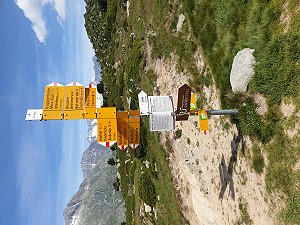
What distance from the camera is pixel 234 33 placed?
63.4 feet

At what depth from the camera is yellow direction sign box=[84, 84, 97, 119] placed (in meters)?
15.4

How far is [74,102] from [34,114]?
1.89m

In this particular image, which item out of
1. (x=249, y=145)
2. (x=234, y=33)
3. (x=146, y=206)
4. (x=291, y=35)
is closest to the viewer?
(x=291, y=35)

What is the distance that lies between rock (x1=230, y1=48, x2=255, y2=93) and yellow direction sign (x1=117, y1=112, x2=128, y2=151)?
640 centimetres

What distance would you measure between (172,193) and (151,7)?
19092mm

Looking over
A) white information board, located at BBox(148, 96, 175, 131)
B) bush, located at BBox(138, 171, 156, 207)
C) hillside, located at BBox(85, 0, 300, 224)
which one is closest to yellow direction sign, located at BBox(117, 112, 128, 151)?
white information board, located at BBox(148, 96, 175, 131)

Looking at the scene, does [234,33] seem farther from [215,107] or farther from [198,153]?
[198,153]

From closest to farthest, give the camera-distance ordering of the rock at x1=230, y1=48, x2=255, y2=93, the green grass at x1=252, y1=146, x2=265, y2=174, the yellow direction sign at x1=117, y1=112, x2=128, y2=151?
1. the yellow direction sign at x1=117, y1=112, x2=128, y2=151
2. the green grass at x1=252, y1=146, x2=265, y2=174
3. the rock at x1=230, y1=48, x2=255, y2=93

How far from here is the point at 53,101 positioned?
15461 mm

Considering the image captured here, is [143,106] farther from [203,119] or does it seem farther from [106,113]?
[203,119]

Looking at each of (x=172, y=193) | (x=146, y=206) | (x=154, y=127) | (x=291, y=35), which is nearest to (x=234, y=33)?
(x=291, y=35)

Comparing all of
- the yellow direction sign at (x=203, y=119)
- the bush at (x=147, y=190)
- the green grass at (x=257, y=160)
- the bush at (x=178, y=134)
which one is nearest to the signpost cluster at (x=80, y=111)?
the yellow direction sign at (x=203, y=119)

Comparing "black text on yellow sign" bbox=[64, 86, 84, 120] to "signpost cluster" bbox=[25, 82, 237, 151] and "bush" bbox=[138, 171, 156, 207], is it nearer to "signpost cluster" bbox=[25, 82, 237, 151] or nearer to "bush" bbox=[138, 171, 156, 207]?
"signpost cluster" bbox=[25, 82, 237, 151]

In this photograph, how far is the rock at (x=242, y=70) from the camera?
1728 centimetres
